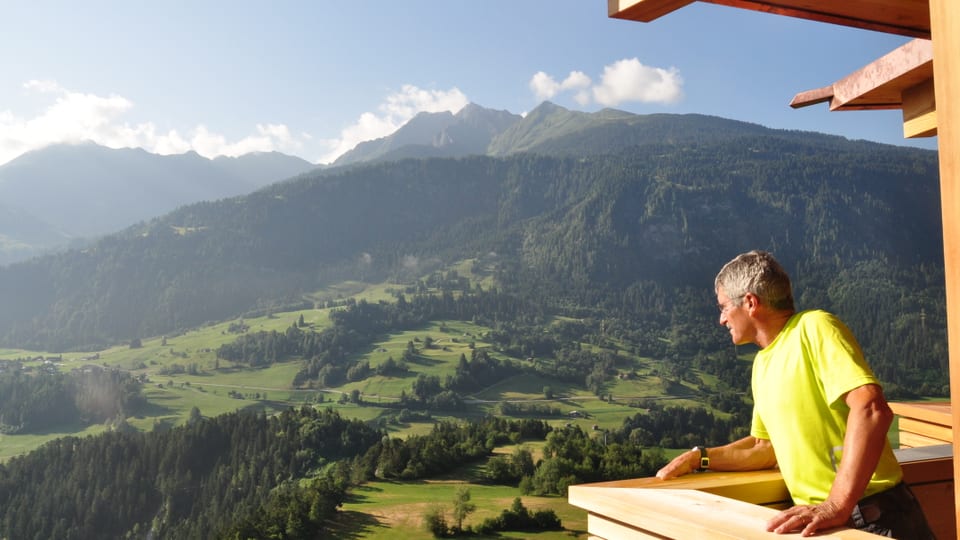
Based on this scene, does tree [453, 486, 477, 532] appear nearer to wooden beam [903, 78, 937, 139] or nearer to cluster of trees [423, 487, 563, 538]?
cluster of trees [423, 487, 563, 538]

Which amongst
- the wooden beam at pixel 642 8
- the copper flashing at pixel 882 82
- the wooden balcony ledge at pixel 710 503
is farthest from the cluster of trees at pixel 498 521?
the wooden beam at pixel 642 8

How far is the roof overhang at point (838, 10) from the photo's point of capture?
161cm

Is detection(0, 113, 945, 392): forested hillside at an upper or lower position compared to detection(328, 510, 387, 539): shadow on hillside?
upper

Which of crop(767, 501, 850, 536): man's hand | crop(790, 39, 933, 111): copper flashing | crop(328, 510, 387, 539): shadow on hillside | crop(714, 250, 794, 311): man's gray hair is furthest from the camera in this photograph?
crop(328, 510, 387, 539): shadow on hillside

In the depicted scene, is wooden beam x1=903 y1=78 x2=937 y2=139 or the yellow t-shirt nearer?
the yellow t-shirt

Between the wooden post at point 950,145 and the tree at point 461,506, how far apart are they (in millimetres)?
47319

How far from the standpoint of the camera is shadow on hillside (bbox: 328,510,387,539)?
48.6 m

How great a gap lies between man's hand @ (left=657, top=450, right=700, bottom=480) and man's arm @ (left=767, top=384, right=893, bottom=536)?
0.57 meters

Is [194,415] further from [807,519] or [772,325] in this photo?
[807,519]

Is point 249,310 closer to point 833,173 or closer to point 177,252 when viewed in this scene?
point 177,252

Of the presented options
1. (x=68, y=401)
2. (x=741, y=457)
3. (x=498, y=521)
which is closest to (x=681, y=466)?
(x=741, y=457)

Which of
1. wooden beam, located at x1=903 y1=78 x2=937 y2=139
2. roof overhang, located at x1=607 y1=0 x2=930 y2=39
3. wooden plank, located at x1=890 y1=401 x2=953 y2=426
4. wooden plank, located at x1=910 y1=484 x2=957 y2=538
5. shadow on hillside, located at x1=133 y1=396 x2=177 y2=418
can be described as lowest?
shadow on hillside, located at x1=133 y1=396 x2=177 y2=418

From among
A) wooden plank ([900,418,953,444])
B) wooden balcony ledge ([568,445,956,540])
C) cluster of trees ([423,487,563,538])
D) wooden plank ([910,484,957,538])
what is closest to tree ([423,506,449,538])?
cluster of trees ([423,487,563,538])

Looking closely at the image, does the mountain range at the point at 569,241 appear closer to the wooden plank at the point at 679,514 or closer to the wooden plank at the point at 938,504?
the wooden plank at the point at 938,504
